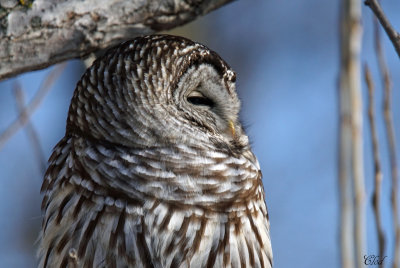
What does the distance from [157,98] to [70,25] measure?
67 centimetres

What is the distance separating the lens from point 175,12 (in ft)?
15.1

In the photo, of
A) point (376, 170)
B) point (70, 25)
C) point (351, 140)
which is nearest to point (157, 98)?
point (70, 25)

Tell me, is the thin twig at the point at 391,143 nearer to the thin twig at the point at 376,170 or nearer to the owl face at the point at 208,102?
the thin twig at the point at 376,170

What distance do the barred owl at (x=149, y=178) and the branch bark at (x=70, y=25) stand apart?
24cm

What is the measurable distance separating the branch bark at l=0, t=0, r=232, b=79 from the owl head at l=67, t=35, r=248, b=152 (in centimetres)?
22

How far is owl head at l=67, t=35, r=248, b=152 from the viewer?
4078 millimetres

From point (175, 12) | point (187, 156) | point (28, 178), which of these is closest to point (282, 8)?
point (28, 178)

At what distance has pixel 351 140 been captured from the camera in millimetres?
3738

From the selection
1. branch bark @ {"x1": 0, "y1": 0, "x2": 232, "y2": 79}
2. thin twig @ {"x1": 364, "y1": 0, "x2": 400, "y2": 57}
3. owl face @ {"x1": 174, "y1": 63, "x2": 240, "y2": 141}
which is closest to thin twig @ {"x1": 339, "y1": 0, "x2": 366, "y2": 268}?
thin twig @ {"x1": 364, "y1": 0, "x2": 400, "y2": 57}

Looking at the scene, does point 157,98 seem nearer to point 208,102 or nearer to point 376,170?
point 208,102

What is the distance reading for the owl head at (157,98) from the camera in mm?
4078

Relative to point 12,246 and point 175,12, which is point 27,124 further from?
point 12,246

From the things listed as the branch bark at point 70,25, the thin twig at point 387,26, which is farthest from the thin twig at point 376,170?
the branch bark at point 70,25

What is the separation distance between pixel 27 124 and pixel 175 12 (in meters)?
1.10
